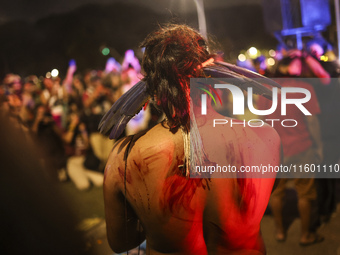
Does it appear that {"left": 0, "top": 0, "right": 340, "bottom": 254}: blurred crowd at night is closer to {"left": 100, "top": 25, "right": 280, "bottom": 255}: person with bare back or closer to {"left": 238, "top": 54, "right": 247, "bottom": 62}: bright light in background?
{"left": 238, "top": 54, "right": 247, "bottom": 62}: bright light in background

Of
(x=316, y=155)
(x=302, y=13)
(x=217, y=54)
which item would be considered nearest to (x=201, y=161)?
(x=217, y=54)

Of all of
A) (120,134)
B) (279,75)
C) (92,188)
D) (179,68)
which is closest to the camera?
(179,68)

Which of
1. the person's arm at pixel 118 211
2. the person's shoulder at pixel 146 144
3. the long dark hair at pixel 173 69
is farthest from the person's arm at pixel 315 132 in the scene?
the person's arm at pixel 118 211

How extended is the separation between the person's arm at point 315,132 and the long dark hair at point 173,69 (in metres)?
0.73

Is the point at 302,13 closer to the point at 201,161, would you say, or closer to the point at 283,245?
the point at 201,161

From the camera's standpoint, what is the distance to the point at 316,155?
7.22 feet

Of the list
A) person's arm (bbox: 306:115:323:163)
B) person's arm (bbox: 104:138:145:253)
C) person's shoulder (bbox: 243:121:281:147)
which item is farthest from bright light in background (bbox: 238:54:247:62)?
person's arm (bbox: 104:138:145:253)

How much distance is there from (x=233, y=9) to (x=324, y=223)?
55.4 inches

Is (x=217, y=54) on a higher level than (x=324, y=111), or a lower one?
higher

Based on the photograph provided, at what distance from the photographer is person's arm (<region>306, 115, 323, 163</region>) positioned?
2173 mm

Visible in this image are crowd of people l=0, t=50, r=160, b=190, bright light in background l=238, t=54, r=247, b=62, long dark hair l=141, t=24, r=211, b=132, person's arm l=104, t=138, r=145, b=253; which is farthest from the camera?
crowd of people l=0, t=50, r=160, b=190

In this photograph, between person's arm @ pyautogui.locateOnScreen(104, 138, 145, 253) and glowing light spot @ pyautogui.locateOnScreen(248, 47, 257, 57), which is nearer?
person's arm @ pyautogui.locateOnScreen(104, 138, 145, 253)

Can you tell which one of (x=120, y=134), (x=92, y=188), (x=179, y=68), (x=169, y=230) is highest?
(x=179, y=68)

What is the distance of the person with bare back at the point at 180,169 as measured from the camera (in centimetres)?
189
